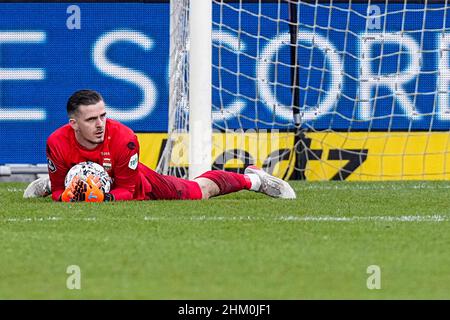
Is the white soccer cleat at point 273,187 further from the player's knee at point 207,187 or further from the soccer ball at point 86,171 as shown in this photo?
the soccer ball at point 86,171

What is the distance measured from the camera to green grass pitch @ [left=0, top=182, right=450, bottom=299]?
4.44 m

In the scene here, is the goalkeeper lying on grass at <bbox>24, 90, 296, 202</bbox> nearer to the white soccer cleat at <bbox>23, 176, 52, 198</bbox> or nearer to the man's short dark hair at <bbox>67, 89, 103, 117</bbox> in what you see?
the man's short dark hair at <bbox>67, 89, 103, 117</bbox>

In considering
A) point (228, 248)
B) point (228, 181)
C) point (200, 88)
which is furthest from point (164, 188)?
point (228, 248)

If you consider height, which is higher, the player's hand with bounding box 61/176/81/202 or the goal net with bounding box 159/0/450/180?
the goal net with bounding box 159/0/450/180

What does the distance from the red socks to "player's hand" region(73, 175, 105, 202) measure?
774 millimetres

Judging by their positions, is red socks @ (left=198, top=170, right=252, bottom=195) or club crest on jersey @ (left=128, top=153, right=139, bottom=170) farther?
red socks @ (left=198, top=170, right=252, bottom=195)

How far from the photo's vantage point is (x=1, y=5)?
34.3 feet

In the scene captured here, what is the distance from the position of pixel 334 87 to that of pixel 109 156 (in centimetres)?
361

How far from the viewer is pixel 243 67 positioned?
1049 cm
